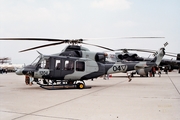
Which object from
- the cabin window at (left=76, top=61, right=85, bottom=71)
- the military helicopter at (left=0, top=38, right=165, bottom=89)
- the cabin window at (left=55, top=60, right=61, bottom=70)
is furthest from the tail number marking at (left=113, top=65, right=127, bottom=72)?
the cabin window at (left=55, top=60, right=61, bottom=70)

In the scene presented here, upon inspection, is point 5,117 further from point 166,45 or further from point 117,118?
point 166,45

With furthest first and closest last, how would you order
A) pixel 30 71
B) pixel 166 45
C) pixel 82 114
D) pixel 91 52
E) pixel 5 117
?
pixel 166 45 → pixel 91 52 → pixel 30 71 → pixel 82 114 → pixel 5 117

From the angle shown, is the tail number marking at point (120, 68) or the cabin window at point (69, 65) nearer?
the cabin window at point (69, 65)

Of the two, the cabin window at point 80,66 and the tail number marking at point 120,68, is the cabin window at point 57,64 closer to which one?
the cabin window at point 80,66

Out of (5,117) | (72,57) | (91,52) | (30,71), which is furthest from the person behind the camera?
(91,52)

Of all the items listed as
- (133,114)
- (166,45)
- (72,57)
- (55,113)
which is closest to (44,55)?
(72,57)

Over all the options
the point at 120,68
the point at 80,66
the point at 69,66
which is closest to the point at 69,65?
the point at 69,66

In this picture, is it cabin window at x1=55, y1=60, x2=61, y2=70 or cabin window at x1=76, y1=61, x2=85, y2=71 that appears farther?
cabin window at x1=76, y1=61, x2=85, y2=71

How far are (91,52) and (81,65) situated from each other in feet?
3.92

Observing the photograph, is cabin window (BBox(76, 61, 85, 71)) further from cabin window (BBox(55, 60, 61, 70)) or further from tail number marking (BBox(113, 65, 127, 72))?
tail number marking (BBox(113, 65, 127, 72))

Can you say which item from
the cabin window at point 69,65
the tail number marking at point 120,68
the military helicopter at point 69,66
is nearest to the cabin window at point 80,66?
the military helicopter at point 69,66

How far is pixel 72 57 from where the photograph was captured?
39.0 feet

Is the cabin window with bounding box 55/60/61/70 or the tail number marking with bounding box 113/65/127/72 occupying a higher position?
the cabin window with bounding box 55/60/61/70

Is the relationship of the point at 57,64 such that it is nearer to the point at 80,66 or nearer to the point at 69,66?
the point at 69,66
